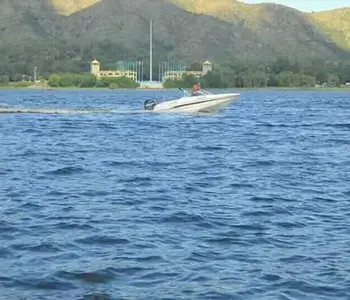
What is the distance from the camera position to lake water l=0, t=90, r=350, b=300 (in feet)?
36.2

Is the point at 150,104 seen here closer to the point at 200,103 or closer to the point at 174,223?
the point at 200,103

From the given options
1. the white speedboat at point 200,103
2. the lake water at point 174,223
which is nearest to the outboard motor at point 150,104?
the white speedboat at point 200,103

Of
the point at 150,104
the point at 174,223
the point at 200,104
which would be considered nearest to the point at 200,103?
the point at 200,104

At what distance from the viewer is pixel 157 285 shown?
10.9 metres

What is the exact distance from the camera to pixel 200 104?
52781mm

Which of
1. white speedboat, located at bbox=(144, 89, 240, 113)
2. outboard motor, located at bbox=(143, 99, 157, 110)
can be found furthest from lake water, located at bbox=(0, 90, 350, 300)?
outboard motor, located at bbox=(143, 99, 157, 110)

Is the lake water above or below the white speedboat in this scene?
below

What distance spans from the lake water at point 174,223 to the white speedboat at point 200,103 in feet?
69.5

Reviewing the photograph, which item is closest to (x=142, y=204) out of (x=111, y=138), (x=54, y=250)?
(x=54, y=250)

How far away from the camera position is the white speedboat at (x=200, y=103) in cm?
5228

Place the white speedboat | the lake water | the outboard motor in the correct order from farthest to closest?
the outboard motor, the white speedboat, the lake water

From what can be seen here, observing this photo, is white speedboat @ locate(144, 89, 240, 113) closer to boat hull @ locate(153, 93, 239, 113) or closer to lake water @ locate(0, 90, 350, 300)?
boat hull @ locate(153, 93, 239, 113)

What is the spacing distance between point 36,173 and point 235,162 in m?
7.00

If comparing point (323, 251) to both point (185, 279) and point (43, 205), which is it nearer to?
point (185, 279)
